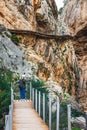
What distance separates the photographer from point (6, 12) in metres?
47.8

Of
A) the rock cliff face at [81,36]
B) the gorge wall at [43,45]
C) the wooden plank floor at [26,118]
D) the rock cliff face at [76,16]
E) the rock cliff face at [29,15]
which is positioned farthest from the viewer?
the rock cliff face at [76,16]

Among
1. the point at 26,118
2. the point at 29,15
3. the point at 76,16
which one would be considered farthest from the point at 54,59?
the point at 76,16

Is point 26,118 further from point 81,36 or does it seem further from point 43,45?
point 81,36

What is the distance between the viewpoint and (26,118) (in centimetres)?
2048

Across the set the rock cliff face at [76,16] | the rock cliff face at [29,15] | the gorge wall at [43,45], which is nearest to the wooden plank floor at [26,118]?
the gorge wall at [43,45]

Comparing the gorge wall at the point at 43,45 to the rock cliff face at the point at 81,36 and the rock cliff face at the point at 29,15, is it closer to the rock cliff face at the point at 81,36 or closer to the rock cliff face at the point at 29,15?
the rock cliff face at the point at 29,15

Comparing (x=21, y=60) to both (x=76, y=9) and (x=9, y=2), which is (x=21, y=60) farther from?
(x=76, y=9)

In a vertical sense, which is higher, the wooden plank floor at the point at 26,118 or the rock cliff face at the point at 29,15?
the rock cliff face at the point at 29,15

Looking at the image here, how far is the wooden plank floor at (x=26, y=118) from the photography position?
57.4 ft

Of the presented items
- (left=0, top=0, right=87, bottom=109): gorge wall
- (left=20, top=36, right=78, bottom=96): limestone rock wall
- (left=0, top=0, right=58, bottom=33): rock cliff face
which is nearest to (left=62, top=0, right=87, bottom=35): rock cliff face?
Answer: (left=0, top=0, right=58, bottom=33): rock cliff face

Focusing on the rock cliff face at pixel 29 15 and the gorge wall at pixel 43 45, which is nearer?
the gorge wall at pixel 43 45

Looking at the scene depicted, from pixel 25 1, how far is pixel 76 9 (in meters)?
24.7

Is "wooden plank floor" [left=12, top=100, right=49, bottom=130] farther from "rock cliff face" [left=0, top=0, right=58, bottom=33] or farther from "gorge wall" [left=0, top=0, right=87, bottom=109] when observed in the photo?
"rock cliff face" [left=0, top=0, right=58, bottom=33]

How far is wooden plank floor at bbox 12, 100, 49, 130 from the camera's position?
17484mm
